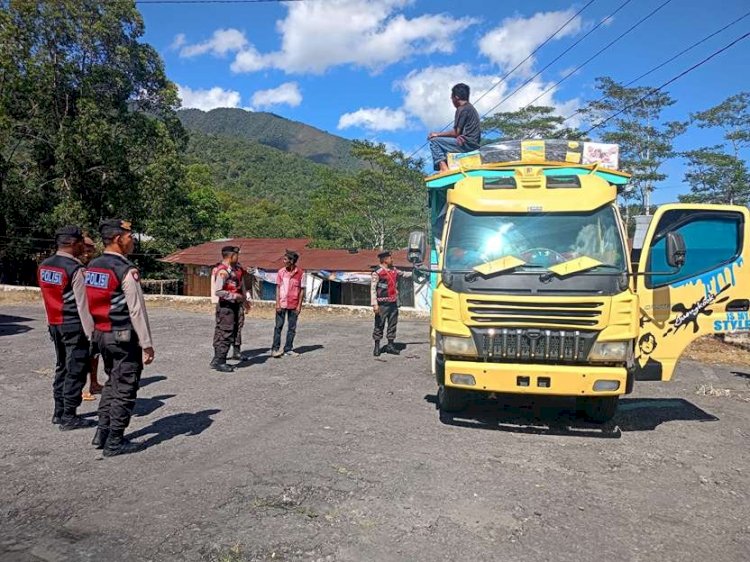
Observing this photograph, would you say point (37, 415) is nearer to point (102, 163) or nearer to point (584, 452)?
point (584, 452)

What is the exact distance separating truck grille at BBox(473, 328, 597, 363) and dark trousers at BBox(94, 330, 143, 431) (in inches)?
116

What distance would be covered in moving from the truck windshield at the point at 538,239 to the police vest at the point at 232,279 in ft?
12.4

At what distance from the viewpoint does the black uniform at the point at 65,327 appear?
5547 millimetres

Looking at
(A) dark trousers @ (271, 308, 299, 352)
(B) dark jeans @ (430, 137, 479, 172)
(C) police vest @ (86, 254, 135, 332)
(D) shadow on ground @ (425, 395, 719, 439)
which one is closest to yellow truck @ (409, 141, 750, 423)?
(D) shadow on ground @ (425, 395, 719, 439)

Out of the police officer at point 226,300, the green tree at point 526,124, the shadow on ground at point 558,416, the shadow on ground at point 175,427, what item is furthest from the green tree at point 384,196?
the shadow on ground at point 175,427

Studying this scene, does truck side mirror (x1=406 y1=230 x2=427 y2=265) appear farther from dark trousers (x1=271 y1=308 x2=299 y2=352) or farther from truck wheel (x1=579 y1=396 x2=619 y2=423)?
dark trousers (x1=271 y1=308 x2=299 y2=352)

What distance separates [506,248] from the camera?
5762 mm

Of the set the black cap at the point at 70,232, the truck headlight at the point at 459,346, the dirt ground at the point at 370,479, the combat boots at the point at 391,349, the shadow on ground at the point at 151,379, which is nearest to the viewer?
the dirt ground at the point at 370,479

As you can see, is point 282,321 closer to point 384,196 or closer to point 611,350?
point 611,350

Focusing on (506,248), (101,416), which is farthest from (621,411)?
(101,416)

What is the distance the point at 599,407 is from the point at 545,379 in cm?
118

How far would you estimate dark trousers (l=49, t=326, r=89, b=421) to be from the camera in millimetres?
5523

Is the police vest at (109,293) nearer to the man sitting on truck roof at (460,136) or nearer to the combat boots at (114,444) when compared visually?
the combat boots at (114,444)

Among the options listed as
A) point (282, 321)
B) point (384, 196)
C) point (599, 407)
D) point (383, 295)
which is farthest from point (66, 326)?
point (384, 196)
